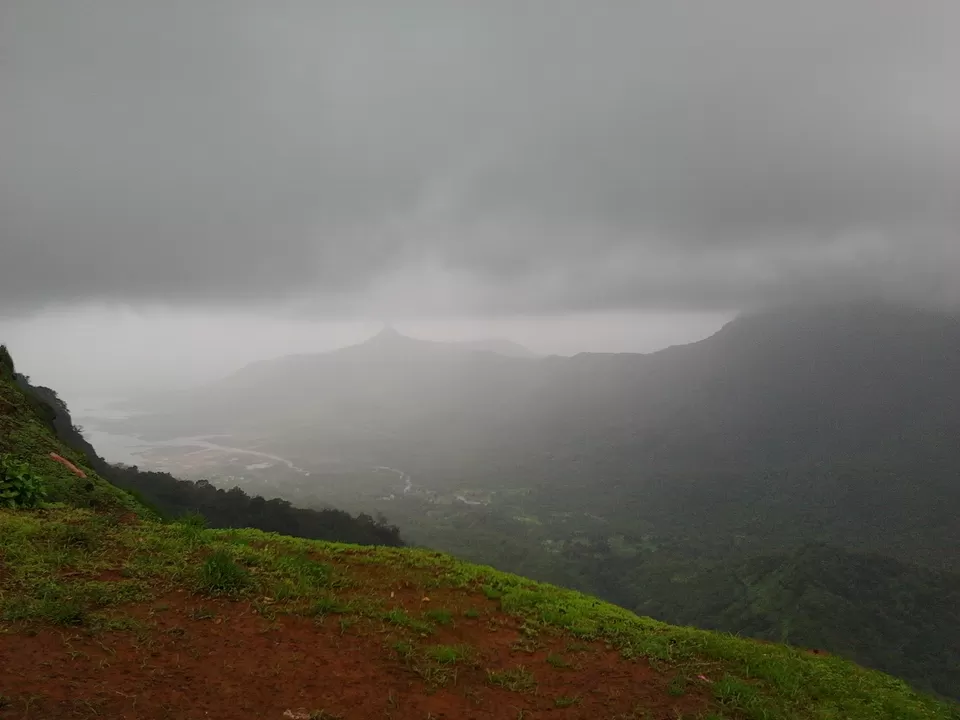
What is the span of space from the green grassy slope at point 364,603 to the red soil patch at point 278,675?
137 mm

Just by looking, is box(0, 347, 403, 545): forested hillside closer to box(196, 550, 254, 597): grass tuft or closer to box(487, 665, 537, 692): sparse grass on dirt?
box(196, 550, 254, 597): grass tuft

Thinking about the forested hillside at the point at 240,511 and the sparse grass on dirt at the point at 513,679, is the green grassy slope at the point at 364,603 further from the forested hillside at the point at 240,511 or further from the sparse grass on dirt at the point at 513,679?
the forested hillside at the point at 240,511

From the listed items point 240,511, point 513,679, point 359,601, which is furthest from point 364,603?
point 240,511

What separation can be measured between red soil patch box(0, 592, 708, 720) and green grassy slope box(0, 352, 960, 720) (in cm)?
14

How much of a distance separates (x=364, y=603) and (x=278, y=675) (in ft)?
8.79

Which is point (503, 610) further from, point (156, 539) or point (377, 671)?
point (156, 539)

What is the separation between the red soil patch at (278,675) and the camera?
664 centimetres

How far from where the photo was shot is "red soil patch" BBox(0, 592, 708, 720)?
21.8ft

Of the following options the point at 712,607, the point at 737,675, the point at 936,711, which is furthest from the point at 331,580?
the point at 712,607

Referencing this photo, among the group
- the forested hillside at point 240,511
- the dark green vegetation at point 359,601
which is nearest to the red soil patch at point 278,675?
the dark green vegetation at point 359,601

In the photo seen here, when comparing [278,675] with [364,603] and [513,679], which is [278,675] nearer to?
[364,603]

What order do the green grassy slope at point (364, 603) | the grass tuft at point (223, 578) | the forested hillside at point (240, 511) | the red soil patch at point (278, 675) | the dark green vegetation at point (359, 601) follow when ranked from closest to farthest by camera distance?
the red soil patch at point (278, 675) < the green grassy slope at point (364, 603) < the dark green vegetation at point (359, 601) < the grass tuft at point (223, 578) < the forested hillside at point (240, 511)

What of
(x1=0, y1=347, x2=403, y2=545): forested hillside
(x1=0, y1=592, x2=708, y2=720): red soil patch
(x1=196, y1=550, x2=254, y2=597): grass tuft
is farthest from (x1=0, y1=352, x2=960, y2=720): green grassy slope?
(x1=0, y1=347, x2=403, y2=545): forested hillside

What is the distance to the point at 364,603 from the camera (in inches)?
404
